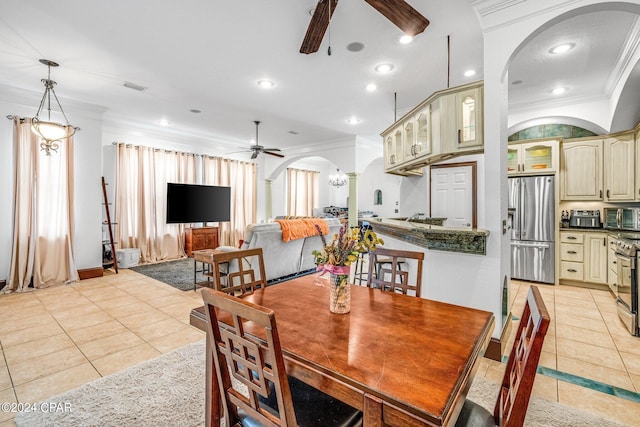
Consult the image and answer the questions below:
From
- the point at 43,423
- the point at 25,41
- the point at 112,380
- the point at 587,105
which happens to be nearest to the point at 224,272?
the point at 112,380

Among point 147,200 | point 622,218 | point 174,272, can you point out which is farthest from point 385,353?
point 147,200

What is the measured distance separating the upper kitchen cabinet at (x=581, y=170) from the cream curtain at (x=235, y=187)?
6.77 meters

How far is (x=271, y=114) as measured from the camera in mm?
5328

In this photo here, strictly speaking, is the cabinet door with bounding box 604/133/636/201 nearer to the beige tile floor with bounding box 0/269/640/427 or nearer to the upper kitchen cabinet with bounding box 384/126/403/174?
the beige tile floor with bounding box 0/269/640/427

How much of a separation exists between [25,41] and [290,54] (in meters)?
2.65

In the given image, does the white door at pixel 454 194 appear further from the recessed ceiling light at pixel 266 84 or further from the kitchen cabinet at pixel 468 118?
the recessed ceiling light at pixel 266 84

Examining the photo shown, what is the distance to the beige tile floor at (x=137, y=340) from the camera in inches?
81.0

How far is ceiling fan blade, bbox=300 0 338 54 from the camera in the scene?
70.0 inches

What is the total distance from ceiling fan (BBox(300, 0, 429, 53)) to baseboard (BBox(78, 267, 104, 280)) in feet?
16.8

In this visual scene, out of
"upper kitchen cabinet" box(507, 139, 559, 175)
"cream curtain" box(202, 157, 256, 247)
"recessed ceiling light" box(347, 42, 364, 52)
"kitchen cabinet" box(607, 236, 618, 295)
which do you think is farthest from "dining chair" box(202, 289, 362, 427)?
"cream curtain" box(202, 157, 256, 247)

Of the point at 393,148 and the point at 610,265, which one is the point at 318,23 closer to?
the point at 393,148

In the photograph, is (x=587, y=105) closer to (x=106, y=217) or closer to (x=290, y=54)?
(x=290, y=54)

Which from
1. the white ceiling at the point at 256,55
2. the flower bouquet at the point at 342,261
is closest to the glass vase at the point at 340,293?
the flower bouquet at the point at 342,261

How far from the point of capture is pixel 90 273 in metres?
4.88
